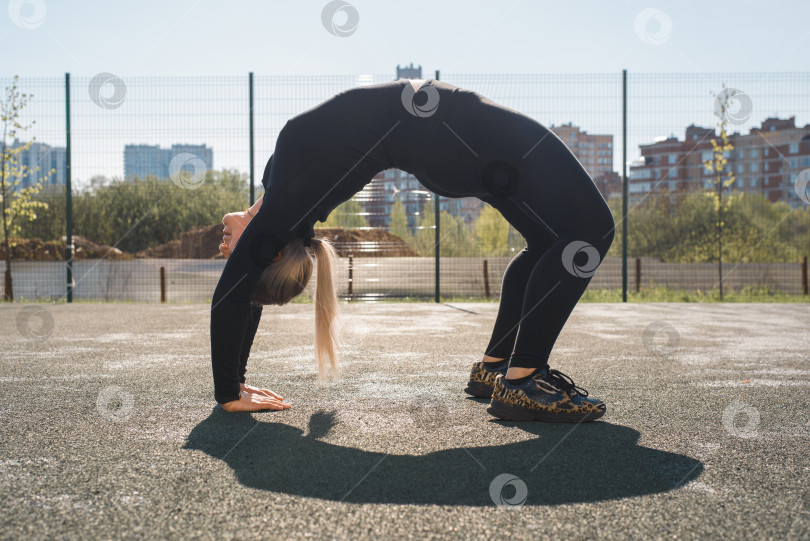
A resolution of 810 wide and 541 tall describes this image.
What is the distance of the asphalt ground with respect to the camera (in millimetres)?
1350

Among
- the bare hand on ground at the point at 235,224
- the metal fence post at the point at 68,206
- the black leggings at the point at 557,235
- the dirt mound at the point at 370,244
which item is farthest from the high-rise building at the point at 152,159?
the black leggings at the point at 557,235

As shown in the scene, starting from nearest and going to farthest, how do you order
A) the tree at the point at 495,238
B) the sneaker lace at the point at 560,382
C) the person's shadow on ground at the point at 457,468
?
1. the person's shadow on ground at the point at 457,468
2. the sneaker lace at the point at 560,382
3. the tree at the point at 495,238

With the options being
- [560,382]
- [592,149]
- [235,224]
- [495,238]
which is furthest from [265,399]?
[592,149]

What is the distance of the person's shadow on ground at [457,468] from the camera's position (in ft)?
4.97

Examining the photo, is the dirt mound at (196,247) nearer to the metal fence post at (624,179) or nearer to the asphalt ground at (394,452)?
the metal fence post at (624,179)

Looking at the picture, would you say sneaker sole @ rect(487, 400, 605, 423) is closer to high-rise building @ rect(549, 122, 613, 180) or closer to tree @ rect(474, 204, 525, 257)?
high-rise building @ rect(549, 122, 613, 180)

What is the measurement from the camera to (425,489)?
1.53 meters

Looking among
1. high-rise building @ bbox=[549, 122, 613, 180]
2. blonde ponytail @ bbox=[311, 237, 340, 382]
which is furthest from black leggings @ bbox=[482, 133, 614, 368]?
high-rise building @ bbox=[549, 122, 613, 180]

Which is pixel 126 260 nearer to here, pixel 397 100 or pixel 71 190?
pixel 71 190

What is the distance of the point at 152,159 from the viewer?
8969 millimetres

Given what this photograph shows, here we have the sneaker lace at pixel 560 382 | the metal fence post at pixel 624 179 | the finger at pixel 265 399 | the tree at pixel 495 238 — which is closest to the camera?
the sneaker lace at pixel 560 382

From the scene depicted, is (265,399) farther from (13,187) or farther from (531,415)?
(13,187)

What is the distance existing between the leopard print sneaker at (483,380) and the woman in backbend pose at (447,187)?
0.35 meters

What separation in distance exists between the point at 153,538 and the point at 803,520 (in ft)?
4.47
